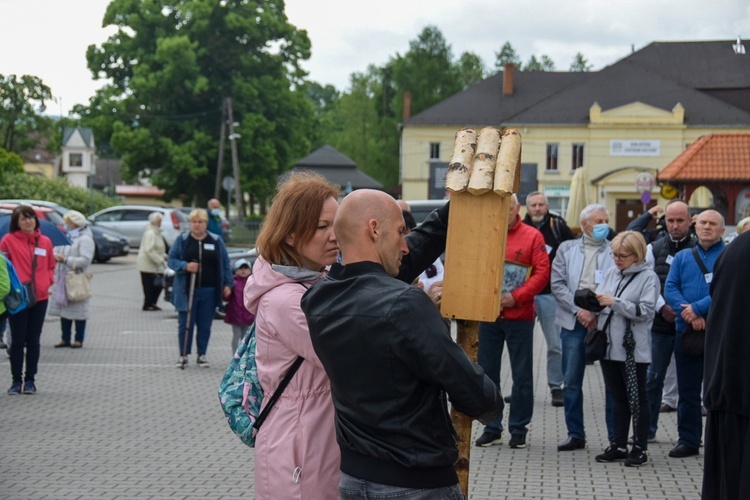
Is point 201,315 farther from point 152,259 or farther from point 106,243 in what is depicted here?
point 106,243

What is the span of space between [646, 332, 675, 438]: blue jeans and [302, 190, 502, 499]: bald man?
5842mm

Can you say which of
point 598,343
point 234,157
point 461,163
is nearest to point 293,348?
point 461,163

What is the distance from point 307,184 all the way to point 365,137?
276 feet

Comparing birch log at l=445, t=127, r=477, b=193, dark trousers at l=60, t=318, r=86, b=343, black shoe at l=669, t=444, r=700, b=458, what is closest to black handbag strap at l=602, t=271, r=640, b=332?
black shoe at l=669, t=444, r=700, b=458

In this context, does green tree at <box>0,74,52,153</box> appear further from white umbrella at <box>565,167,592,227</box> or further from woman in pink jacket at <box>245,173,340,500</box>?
woman in pink jacket at <box>245,173,340,500</box>

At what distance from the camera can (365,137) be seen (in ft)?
288

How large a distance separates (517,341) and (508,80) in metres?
64.6

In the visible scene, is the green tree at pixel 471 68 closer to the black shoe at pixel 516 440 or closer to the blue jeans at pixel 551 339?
the blue jeans at pixel 551 339

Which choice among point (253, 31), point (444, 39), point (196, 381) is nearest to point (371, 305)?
point (196, 381)

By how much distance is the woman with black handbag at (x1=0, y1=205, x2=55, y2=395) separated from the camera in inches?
436

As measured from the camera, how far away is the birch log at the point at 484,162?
3572mm

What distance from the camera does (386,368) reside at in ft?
10.6

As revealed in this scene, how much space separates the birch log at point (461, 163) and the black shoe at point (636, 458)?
480 cm

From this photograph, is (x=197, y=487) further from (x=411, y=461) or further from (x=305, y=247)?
(x=411, y=461)
